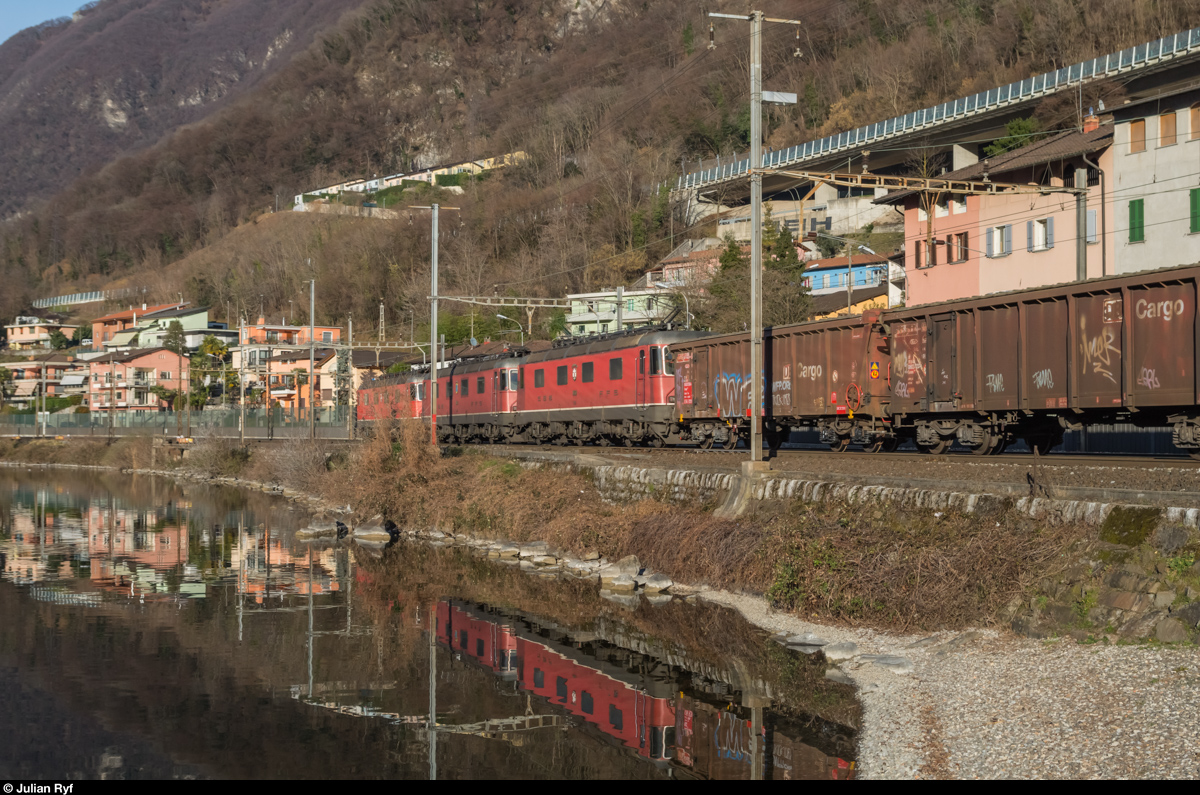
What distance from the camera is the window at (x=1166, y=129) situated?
3534 centimetres

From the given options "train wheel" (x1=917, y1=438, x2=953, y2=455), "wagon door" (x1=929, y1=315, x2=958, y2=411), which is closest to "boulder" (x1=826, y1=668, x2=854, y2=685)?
"wagon door" (x1=929, y1=315, x2=958, y2=411)

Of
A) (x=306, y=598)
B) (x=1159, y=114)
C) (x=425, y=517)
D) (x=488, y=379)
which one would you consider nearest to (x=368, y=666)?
(x=306, y=598)

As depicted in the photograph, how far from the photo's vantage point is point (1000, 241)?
41.2m

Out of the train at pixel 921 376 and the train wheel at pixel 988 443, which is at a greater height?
the train at pixel 921 376

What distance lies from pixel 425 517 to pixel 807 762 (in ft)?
76.1

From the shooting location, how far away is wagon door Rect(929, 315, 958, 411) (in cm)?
2009

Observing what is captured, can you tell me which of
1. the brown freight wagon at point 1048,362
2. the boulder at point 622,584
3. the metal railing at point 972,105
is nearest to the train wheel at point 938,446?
the brown freight wagon at point 1048,362

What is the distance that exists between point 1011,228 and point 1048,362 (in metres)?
24.6

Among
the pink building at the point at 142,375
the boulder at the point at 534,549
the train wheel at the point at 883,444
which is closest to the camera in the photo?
the train wheel at the point at 883,444

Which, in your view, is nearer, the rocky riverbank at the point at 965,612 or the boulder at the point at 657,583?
the rocky riverbank at the point at 965,612

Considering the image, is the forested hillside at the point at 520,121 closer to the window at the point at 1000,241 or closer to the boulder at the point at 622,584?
the boulder at the point at 622,584

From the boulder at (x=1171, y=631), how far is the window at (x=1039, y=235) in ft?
95.1

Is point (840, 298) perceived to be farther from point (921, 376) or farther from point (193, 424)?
point (193, 424)

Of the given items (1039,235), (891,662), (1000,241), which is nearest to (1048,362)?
(891,662)
